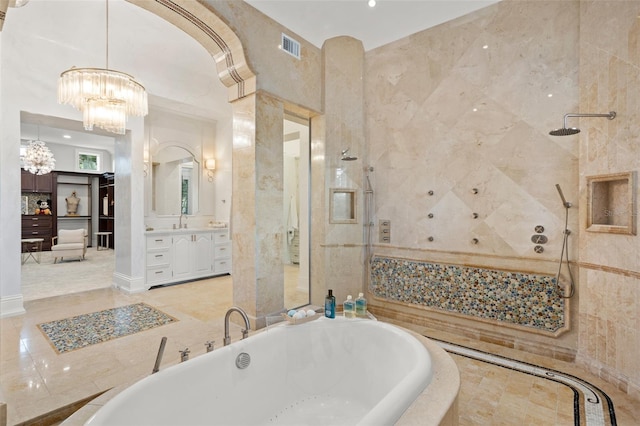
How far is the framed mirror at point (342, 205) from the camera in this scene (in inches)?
143

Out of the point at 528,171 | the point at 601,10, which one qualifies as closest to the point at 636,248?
the point at 528,171

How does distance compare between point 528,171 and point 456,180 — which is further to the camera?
point 456,180

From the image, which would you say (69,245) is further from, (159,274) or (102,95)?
(102,95)

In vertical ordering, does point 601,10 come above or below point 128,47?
below

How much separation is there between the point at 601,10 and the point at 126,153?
5.50 meters

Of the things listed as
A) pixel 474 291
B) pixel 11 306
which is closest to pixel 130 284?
pixel 11 306

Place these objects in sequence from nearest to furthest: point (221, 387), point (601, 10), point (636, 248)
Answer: point (221, 387) < point (636, 248) < point (601, 10)

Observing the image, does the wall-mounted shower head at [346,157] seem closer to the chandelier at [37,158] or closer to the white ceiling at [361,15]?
the white ceiling at [361,15]

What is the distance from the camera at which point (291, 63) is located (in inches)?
125

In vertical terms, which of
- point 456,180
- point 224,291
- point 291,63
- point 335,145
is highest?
point 291,63

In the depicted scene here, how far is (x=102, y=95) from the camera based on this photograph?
117 inches

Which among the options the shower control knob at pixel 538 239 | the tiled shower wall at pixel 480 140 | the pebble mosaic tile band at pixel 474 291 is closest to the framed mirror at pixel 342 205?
the tiled shower wall at pixel 480 140

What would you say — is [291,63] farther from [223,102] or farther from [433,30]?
[223,102]

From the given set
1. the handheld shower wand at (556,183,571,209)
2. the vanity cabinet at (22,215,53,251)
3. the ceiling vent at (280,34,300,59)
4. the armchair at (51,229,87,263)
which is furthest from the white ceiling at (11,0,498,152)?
the vanity cabinet at (22,215,53,251)
